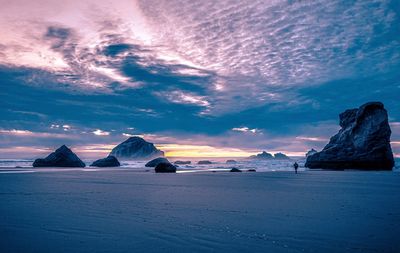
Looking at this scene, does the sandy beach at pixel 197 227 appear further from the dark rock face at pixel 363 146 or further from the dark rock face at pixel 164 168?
the dark rock face at pixel 363 146

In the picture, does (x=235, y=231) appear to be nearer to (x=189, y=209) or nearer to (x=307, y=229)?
(x=307, y=229)

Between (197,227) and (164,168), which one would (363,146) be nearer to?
(164,168)

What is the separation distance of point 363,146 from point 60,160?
262 ft

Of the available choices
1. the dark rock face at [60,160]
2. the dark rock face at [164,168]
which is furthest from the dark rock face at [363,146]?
the dark rock face at [60,160]

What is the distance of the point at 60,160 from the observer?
93.7 m

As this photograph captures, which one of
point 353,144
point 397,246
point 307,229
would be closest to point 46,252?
point 307,229

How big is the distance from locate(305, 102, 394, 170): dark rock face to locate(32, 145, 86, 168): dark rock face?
65476mm

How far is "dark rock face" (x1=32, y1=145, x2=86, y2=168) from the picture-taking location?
300 ft

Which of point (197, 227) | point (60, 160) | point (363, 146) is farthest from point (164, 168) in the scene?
point (197, 227)

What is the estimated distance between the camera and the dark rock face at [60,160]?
3605 inches

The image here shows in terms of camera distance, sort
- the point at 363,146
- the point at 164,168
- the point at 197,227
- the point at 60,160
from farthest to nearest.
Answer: the point at 60,160, the point at 363,146, the point at 164,168, the point at 197,227

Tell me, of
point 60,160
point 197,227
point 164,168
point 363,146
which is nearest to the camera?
point 197,227

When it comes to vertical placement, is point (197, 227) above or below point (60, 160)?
below

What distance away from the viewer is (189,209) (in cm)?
1563
